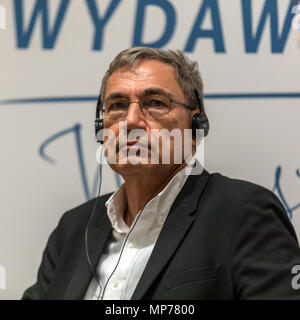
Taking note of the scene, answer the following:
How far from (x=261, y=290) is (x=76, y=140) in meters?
0.78

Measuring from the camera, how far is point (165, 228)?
109 cm

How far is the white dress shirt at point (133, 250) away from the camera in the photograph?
43.3 inches

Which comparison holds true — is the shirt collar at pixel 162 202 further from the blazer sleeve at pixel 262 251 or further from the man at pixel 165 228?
the blazer sleeve at pixel 262 251

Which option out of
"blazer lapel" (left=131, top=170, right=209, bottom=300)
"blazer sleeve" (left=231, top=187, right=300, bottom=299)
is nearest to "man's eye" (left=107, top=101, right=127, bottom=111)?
"blazer lapel" (left=131, top=170, right=209, bottom=300)

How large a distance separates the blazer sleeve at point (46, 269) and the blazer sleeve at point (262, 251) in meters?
0.57

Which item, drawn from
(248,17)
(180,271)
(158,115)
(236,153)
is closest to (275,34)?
(248,17)

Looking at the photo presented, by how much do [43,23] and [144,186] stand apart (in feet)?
2.16

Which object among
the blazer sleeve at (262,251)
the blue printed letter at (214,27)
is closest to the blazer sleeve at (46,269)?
the blazer sleeve at (262,251)

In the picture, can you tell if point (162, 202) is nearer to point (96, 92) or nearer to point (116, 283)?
point (116, 283)

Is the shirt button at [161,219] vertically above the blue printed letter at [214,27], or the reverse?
the blue printed letter at [214,27]

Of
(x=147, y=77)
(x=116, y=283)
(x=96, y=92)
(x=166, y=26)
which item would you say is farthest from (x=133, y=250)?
(x=166, y=26)

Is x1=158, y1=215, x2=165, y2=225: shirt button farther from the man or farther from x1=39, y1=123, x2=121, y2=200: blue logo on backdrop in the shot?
x1=39, y1=123, x2=121, y2=200: blue logo on backdrop

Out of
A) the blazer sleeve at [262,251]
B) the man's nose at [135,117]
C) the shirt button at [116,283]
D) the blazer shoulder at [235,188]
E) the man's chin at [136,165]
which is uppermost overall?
the man's nose at [135,117]
